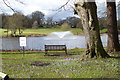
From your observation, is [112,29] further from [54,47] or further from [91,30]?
[54,47]

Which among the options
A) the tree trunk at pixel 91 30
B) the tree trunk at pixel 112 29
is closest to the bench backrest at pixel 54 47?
the tree trunk at pixel 112 29

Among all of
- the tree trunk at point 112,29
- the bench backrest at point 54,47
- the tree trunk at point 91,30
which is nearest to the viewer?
the tree trunk at point 91,30

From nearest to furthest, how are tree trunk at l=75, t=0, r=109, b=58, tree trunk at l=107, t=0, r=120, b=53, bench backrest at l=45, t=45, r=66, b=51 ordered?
tree trunk at l=75, t=0, r=109, b=58, tree trunk at l=107, t=0, r=120, b=53, bench backrest at l=45, t=45, r=66, b=51

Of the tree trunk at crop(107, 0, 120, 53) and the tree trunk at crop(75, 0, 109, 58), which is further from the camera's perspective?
the tree trunk at crop(107, 0, 120, 53)

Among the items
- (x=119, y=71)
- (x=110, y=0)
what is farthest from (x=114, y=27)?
(x=119, y=71)

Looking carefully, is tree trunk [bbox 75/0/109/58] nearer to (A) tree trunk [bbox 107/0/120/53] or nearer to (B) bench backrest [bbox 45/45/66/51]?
(A) tree trunk [bbox 107/0/120/53]

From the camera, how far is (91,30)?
9.95 metres

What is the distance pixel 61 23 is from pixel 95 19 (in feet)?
40.1

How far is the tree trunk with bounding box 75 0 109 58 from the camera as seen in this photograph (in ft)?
Answer: 32.2

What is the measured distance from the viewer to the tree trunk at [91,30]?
9.80 metres

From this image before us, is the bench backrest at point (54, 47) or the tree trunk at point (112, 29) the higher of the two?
the tree trunk at point (112, 29)

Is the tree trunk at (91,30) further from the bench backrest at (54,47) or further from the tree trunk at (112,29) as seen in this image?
the bench backrest at (54,47)

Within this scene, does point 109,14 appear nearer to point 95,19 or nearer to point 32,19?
point 95,19

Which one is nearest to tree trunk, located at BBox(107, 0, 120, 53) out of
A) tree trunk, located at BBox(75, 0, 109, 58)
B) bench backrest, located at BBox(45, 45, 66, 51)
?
tree trunk, located at BBox(75, 0, 109, 58)
